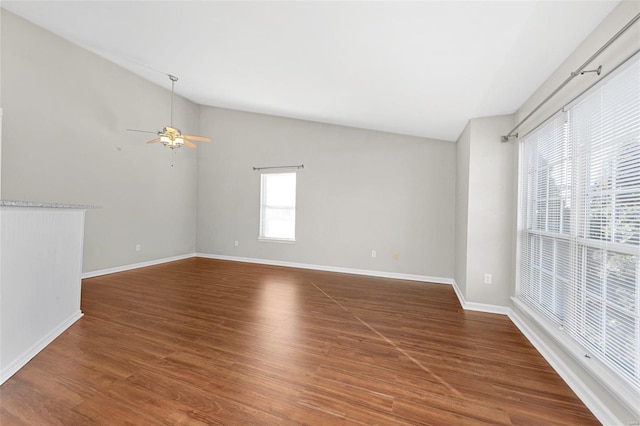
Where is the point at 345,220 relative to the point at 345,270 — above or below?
above

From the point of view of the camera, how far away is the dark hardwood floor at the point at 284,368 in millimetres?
1492

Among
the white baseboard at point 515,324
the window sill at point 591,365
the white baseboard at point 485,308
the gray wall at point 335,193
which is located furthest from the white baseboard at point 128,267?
the window sill at point 591,365

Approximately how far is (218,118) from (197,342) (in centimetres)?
526

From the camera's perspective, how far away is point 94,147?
14.2ft

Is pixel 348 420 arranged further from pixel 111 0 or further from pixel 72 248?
pixel 111 0

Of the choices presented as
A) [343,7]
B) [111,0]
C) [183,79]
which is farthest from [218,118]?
[343,7]

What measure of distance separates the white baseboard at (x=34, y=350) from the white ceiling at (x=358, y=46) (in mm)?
2959

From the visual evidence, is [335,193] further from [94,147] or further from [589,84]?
[94,147]

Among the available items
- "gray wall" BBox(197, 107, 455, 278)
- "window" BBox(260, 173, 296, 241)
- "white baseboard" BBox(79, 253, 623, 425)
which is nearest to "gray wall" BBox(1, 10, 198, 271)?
"white baseboard" BBox(79, 253, 623, 425)

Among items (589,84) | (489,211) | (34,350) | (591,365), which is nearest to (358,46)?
(589,84)

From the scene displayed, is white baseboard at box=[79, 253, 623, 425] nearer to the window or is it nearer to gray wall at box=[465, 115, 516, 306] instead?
gray wall at box=[465, 115, 516, 306]

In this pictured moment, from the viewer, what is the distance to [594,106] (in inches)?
66.5

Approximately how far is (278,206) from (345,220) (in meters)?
1.54

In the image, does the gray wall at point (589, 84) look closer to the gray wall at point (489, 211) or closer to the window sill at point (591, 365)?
the window sill at point (591, 365)
